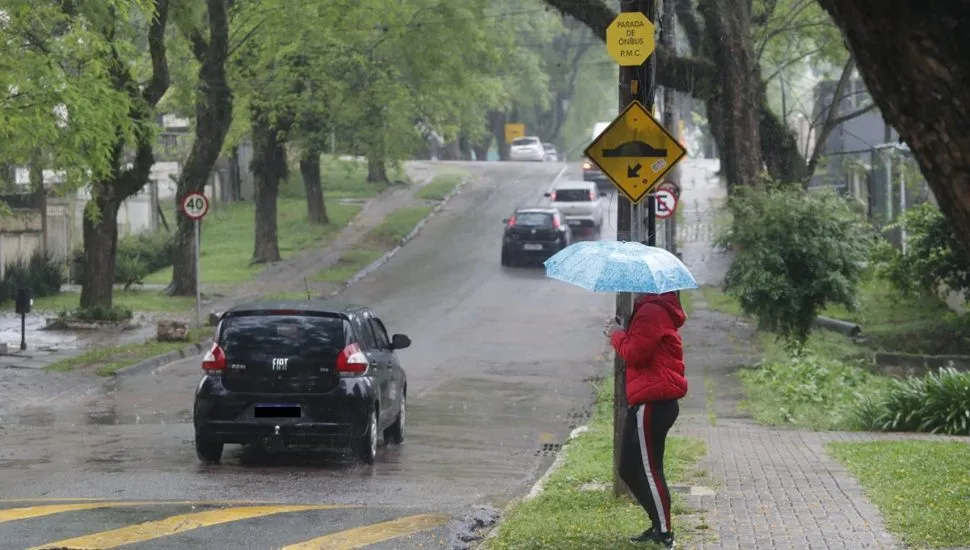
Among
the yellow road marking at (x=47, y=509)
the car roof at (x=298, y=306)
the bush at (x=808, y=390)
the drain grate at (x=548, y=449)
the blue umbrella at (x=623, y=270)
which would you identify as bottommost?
the drain grate at (x=548, y=449)

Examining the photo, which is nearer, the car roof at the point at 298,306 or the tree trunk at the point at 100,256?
the car roof at the point at 298,306

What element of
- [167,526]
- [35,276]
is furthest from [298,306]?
[35,276]

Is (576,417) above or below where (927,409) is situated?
below

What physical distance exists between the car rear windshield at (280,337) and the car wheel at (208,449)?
33.9 inches

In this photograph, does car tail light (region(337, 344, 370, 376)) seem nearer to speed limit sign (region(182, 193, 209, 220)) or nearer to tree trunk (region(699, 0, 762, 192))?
tree trunk (region(699, 0, 762, 192))

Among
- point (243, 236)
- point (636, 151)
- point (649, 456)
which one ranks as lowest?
point (243, 236)

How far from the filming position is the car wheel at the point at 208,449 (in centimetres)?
1296

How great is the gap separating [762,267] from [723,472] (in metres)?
11.3

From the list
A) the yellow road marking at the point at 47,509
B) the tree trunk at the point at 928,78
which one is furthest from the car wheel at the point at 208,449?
the tree trunk at the point at 928,78

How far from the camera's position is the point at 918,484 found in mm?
10172

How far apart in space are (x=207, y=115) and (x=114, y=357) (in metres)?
8.41

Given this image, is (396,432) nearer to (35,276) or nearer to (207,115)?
(207,115)

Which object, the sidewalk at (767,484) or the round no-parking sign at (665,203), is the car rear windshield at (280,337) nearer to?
the sidewalk at (767,484)

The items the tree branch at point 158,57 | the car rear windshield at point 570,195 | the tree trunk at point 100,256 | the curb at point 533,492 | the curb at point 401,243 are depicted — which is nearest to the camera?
the curb at point 533,492
